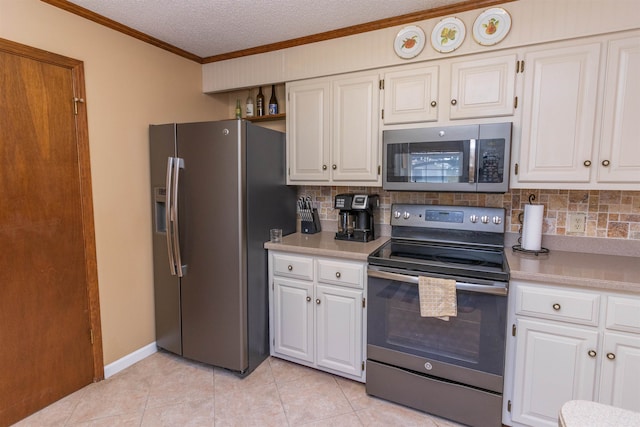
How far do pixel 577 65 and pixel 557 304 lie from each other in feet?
3.94

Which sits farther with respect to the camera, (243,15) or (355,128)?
(355,128)

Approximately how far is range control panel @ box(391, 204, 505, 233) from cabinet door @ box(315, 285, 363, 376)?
639mm

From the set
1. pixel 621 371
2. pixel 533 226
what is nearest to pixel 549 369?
pixel 621 371

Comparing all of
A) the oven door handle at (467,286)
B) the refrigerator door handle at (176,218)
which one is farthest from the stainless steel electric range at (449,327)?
the refrigerator door handle at (176,218)

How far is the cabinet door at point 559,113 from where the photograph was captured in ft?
5.66

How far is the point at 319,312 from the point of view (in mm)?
2219

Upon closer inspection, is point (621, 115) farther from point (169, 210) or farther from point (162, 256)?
point (162, 256)

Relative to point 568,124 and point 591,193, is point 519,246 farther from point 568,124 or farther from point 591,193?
point 568,124

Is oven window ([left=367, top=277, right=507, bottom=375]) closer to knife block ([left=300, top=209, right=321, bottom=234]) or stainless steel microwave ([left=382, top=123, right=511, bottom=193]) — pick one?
stainless steel microwave ([left=382, top=123, right=511, bottom=193])

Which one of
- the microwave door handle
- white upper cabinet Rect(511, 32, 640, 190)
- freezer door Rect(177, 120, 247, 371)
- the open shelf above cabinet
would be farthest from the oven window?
the open shelf above cabinet

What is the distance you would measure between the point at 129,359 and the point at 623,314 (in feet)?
9.40

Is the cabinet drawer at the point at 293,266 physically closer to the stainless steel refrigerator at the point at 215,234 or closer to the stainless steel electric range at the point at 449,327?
the stainless steel refrigerator at the point at 215,234

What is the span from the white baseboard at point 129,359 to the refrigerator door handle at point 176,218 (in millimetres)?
695

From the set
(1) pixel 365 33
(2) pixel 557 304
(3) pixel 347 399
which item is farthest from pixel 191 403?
(1) pixel 365 33
